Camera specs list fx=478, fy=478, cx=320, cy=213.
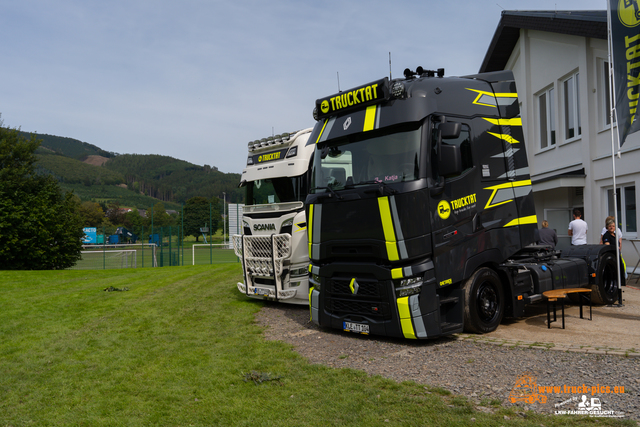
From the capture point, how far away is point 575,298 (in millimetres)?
9547

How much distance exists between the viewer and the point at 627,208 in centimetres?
1356

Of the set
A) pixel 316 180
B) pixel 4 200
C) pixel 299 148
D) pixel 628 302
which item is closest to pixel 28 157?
pixel 4 200

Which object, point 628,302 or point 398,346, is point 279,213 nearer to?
point 398,346

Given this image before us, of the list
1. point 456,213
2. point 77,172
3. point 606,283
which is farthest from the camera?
point 77,172

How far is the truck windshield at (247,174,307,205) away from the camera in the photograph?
9586 millimetres

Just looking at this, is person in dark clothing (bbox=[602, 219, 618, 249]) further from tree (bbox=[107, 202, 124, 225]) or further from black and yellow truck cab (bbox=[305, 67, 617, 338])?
tree (bbox=[107, 202, 124, 225])

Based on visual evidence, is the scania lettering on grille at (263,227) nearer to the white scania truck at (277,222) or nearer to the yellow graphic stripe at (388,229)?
the white scania truck at (277,222)

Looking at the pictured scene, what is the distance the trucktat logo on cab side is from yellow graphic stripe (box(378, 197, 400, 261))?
67cm

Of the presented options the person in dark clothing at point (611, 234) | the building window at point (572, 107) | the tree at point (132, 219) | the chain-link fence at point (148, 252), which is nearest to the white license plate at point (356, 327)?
the person in dark clothing at point (611, 234)

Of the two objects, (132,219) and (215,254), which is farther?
(132,219)

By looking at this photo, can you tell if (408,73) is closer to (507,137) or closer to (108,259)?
(507,137)

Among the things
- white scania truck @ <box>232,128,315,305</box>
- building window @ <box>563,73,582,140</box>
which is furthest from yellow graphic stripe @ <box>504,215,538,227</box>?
building window @ <box>563,73,582,140</box>

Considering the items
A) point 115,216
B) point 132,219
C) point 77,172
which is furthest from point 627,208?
point 77,172

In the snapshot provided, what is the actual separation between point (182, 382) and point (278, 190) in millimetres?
5324
